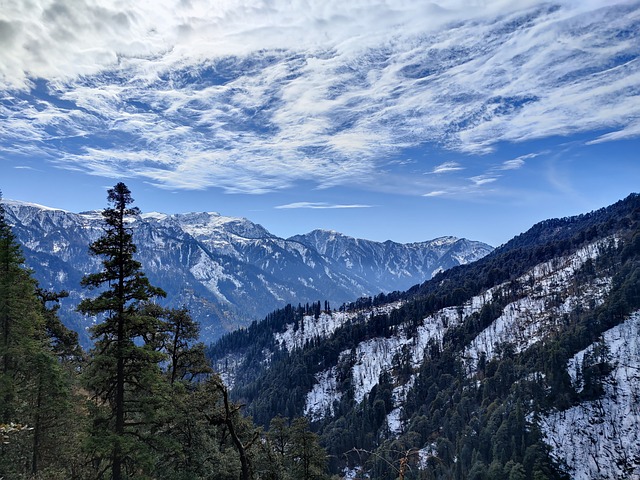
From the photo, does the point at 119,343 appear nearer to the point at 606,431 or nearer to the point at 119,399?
the point at 119,399

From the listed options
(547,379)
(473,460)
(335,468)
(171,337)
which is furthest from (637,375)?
(171,337)

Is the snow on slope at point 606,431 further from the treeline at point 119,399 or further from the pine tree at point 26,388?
the pine tree at point 26,388

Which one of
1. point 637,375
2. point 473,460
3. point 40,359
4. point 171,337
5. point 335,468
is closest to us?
point 40,359

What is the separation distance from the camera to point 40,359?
99.8ft

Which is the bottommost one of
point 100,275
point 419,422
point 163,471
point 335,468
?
point 335,468

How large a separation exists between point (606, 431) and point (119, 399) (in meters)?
197

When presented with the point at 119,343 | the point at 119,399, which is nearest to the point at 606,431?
the point at 119,399

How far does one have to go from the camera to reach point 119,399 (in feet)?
75.0

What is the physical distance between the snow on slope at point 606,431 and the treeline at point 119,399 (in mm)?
156349

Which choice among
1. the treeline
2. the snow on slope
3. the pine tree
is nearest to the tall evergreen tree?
the treeline

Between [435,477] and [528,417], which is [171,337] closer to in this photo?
[435,477]

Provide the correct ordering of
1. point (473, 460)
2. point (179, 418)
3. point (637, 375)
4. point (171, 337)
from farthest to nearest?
point (637, 375) < point (473, 460) < point (171, 337) < point (179, 418)

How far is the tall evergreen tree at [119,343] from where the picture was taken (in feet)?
72.9

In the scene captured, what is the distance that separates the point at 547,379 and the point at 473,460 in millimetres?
62348
